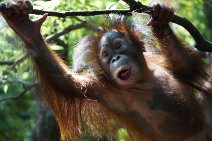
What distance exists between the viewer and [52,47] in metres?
5.29

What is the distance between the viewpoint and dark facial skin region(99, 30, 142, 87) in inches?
142

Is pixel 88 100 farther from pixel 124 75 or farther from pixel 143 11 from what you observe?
pixel 143 11

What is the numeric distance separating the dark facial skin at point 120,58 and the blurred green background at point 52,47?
225mm

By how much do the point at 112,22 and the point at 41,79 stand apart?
2.72 ft

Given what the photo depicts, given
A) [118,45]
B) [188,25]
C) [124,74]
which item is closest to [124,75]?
[124,74]

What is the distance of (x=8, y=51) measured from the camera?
6.00 meters

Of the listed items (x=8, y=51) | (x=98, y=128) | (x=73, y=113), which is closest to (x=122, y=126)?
(x=98, y=128)

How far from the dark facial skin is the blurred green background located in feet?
0.74

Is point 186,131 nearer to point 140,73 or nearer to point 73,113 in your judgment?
point 140,73

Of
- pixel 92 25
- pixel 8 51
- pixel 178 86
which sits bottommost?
pixel 8 51

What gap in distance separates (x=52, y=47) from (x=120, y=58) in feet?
5.76

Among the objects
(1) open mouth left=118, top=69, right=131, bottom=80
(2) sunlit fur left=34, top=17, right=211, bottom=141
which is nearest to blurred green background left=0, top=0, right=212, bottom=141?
(2) sunlit fur left=34, top=17, right=211, bottom=141

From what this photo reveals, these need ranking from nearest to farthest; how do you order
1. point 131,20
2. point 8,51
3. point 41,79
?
point 41,79, point 131,20, point 8,51

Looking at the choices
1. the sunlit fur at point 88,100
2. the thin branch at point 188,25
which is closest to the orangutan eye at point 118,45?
the sunlit fur at point 88,100
